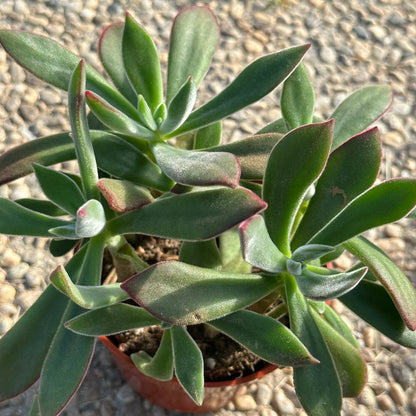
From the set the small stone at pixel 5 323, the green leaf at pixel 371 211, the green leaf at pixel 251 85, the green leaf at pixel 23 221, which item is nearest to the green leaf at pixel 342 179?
the green leaf at pixel 371 211

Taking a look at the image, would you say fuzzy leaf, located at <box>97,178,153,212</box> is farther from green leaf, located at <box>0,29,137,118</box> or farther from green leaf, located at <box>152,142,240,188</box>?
green leaf, located at <box>0,29,137,118</box>

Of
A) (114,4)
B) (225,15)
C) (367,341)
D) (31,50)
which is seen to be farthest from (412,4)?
(31,50)

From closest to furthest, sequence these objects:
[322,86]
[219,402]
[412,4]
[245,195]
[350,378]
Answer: [245,195]
[350,378]
[219,402]
[322,86]
[412,4]

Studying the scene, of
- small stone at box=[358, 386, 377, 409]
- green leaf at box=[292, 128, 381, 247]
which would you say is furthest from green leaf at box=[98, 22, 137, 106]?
small stone at box=[358, 386, 377, 409]

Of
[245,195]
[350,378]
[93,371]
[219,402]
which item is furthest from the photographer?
[93,371]

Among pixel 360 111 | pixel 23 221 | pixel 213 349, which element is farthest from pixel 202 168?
pixel 213 349

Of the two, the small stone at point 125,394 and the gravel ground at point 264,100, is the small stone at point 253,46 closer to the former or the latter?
the gravel ground at point 264,100

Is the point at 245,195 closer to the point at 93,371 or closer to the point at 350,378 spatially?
the point at 350,378
